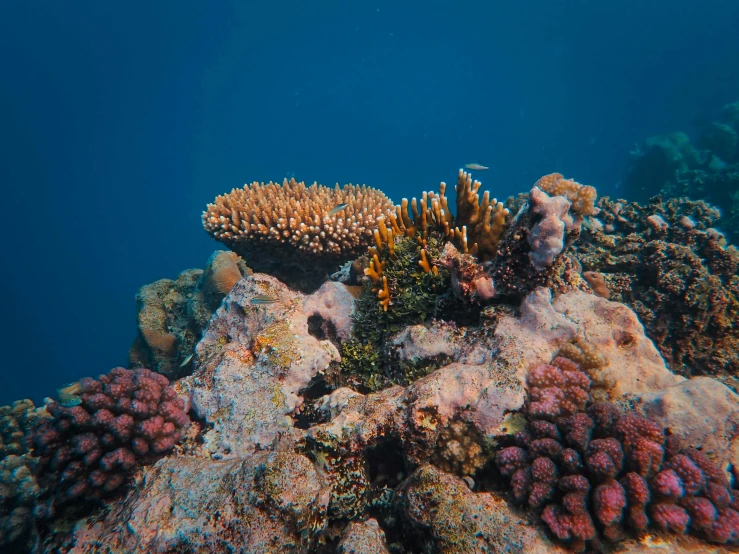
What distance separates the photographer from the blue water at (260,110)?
7256cm

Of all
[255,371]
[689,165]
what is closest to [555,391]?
[255,371]

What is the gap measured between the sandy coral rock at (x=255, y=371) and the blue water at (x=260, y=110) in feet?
226

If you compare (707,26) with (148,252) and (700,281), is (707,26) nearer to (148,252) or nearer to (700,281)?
(700,281)

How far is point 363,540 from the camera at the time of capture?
2.50 m

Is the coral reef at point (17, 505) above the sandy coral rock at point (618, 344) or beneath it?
beneath

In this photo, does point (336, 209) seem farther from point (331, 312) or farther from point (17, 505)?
point (17, 505)

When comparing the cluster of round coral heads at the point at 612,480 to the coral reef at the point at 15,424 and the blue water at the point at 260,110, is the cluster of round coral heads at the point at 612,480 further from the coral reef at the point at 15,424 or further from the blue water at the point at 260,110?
the blue water at the point at 260,110

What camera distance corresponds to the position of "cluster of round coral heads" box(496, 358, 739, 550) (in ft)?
7.69

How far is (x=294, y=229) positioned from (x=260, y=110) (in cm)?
13166

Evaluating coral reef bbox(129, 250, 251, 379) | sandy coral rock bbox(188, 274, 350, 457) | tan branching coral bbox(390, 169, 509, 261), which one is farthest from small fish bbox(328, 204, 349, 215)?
coral reef bbox(129, 250, 251, 379)

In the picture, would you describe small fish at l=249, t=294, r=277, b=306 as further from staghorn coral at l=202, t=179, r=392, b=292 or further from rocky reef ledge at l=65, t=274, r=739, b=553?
staghorn coral at l=202, t=179, r=392, b=292

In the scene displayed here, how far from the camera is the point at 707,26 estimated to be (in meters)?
72.8

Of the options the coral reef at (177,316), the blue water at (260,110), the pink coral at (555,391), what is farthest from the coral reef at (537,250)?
the blue water at (260,110)

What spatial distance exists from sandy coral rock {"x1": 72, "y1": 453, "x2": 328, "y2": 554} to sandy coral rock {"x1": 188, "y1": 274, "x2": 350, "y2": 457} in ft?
2.50
